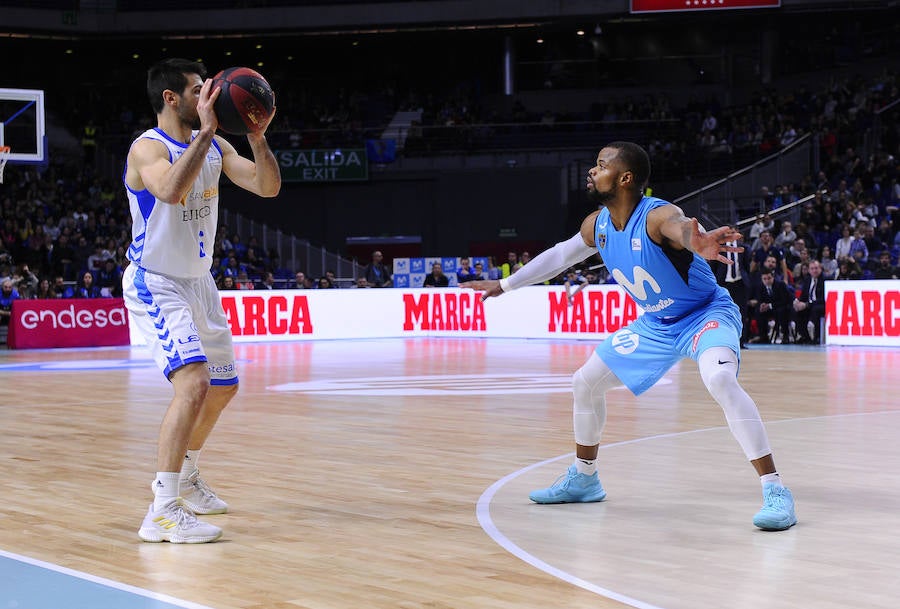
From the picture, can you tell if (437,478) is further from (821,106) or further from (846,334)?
(821,106)

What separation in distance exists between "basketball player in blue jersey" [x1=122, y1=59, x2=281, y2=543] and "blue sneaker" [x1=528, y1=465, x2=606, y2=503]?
168 centimetres

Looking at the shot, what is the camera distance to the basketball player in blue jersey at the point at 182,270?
215 inches

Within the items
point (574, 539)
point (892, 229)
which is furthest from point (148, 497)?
point (892, 229)

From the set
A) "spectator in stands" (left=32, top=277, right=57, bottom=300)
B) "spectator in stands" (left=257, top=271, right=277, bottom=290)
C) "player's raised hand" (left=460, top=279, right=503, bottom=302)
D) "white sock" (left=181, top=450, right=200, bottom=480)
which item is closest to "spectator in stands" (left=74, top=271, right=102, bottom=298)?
"spectator in stands" (left=32, top=277, right=57, bottom=300)

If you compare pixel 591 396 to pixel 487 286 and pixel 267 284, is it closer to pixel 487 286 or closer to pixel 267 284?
pixel 487 286

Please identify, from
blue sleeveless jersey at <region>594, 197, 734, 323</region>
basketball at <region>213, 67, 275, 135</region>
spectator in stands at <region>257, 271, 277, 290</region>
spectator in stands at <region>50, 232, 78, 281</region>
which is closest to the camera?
basketball at <region>213, 67, 275, 135</region>

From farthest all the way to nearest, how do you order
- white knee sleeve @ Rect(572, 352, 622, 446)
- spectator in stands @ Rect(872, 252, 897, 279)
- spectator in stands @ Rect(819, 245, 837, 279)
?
spectator in stands @ Rect(819, 245, 837, 279) < spectator in stands @ Rect(872, 252, 897, 279) < white knee sleeve @ Rect(572, 352, 622, 446)

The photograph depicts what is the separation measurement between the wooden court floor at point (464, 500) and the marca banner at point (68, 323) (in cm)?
1049

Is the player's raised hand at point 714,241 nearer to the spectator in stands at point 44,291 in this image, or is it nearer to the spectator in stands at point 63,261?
the spectator in stands at point 44,291

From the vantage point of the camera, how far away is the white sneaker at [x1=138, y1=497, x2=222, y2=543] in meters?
5.43

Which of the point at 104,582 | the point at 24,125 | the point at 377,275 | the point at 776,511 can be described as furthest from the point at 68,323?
the point at 776,511

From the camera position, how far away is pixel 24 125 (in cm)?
2055

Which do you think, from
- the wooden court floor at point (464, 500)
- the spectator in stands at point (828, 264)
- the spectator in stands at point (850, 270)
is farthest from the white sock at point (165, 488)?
the spectator in stands at point (828, 264)

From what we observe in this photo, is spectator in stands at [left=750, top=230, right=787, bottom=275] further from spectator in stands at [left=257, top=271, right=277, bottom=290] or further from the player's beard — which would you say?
the player's beard
